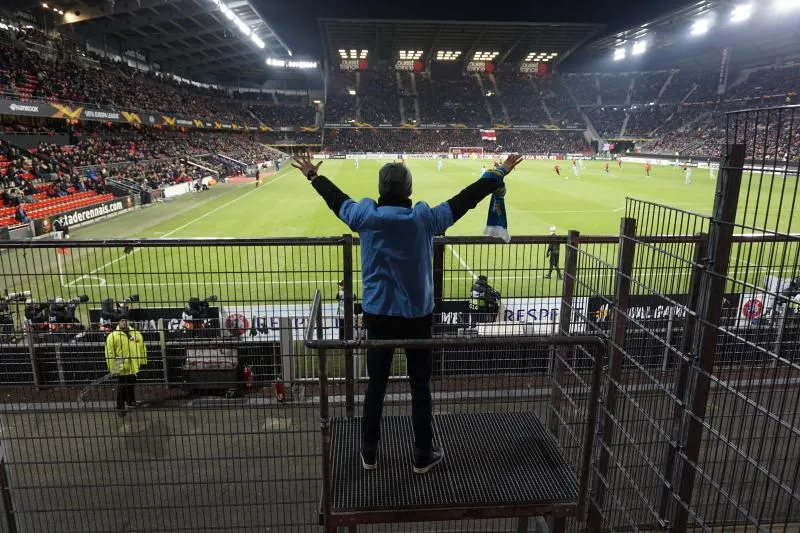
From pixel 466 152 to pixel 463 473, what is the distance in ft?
237

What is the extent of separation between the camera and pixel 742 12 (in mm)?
51188

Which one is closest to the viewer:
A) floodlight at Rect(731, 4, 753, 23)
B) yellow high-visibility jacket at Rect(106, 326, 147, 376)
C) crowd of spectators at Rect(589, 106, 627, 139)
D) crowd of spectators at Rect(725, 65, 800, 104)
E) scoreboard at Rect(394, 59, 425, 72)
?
yellow high-visibility jacket at Rect(106, 326, 147, 376)

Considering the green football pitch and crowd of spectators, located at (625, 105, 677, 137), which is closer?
the green football pitch

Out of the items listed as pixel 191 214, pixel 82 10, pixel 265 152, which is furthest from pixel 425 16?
pixel 191 214

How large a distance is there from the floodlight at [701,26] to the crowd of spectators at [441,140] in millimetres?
20407

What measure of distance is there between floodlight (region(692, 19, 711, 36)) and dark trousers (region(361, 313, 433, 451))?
6872 cm

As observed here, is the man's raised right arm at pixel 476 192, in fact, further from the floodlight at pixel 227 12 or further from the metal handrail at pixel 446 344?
the floodlight at pixel 227 12

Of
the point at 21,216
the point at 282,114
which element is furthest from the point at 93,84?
the point at 282,114

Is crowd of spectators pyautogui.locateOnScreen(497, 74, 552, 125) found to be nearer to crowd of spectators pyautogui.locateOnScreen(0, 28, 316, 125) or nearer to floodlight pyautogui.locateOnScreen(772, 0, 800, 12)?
floodlight pyautogui.locateOnScreen(772, 0, 800, 12)

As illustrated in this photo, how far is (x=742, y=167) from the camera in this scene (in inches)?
106

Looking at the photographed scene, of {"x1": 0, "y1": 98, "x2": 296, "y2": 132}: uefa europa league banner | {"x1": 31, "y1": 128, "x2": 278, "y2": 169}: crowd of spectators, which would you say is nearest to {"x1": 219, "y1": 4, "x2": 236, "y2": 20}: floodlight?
{"x1": 0, "y1": 98, "x2": 296, "y2": 132}: uefa europa league banner

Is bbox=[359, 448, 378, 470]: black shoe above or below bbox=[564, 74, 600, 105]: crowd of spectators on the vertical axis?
below

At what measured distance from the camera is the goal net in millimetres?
65188

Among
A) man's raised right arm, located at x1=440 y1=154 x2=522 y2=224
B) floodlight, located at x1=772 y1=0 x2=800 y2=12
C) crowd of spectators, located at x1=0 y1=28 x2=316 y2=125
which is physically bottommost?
man's raised right arm, located at x1=440 y1=154 x2=522 y2=224
